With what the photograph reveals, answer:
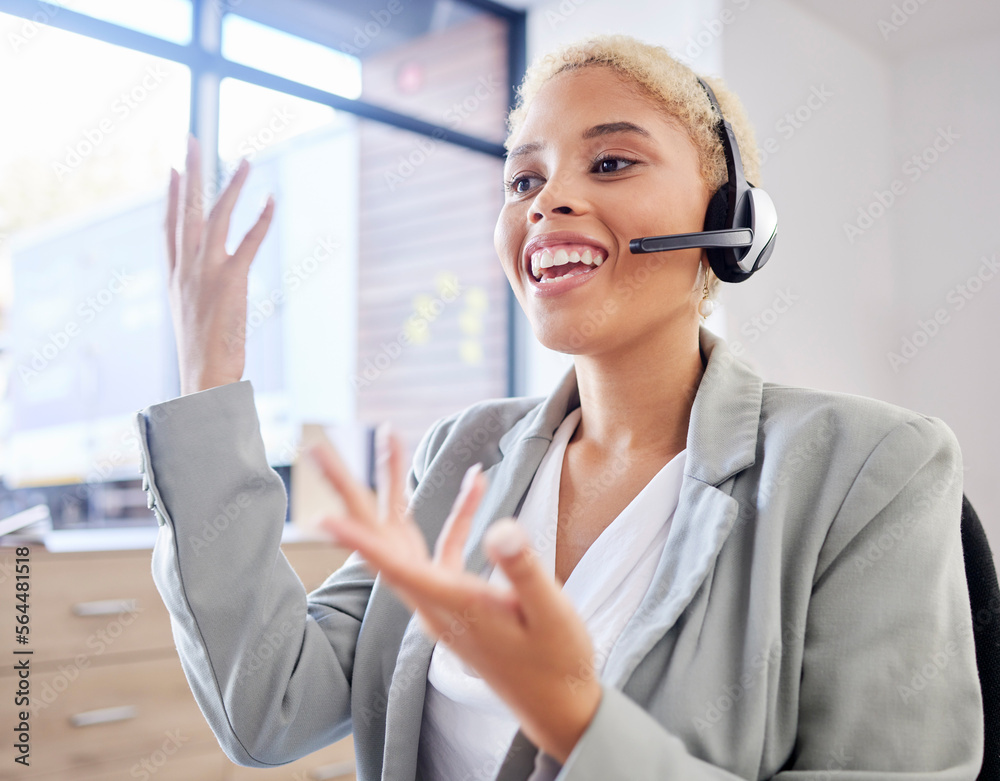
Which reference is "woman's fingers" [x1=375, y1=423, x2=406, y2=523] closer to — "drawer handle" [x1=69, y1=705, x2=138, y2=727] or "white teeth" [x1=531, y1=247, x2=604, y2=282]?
"white teeth" [x1=531, y1=247, x2=604, y2=282]

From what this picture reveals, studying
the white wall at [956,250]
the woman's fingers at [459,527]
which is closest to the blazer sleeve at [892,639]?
the woman's fingers at [459,527]

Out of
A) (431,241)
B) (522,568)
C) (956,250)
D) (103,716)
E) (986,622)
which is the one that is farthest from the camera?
(431,241)

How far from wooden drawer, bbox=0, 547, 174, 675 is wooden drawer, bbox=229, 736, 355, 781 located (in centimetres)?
50

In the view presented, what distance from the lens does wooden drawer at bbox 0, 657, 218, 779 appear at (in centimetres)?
182

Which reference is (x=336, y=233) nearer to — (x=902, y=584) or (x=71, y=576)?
(x=71, y=576)

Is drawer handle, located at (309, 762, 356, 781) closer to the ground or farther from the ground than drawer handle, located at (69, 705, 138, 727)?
closer to the ground

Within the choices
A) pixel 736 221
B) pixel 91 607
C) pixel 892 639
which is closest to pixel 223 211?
pixel 736 221

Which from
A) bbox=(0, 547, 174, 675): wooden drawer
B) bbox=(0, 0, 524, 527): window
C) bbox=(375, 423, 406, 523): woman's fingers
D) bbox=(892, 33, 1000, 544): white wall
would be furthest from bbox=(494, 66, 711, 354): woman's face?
bbox=(892, 33, 1000, 544): white wall

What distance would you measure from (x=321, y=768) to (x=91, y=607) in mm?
815

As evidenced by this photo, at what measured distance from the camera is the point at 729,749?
27.4 inches

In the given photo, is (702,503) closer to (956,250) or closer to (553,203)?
(553,203)

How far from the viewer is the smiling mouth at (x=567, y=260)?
0.93 m

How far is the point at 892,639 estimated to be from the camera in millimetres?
691

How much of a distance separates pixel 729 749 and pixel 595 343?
17.6 inches
